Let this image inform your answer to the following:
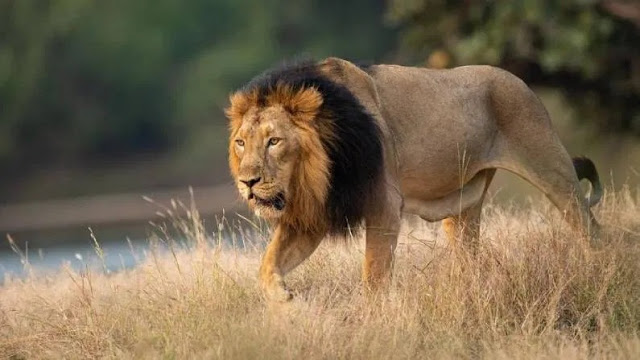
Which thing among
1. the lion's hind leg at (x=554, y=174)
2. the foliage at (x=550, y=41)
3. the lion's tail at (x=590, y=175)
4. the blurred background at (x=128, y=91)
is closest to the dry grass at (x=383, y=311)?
the lion's hind leg at (x=554, y=174)

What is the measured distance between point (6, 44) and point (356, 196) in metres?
23.6

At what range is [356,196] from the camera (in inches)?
262

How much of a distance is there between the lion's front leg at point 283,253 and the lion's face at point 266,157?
262 millimetres

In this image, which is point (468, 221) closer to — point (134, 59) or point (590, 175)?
point (590, 175)

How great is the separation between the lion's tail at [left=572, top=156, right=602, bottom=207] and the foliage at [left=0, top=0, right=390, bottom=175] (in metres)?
20.1

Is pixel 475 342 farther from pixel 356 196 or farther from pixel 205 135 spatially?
pixel 205 135

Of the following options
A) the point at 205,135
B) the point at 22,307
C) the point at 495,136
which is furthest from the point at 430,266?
the point at 205,135

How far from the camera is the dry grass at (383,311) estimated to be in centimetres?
603

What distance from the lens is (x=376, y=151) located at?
6.71 meters

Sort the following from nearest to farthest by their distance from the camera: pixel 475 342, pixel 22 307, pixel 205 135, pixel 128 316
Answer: pixel 475 342 → pixel 128 316 → pixel 22 307 → pixel 205 135

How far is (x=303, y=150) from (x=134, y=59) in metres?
24.6

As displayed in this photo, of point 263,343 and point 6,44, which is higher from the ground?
point 263,343

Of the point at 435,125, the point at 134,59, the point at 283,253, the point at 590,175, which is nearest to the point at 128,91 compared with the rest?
the point at 134,59

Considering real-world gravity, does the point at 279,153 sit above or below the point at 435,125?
above
